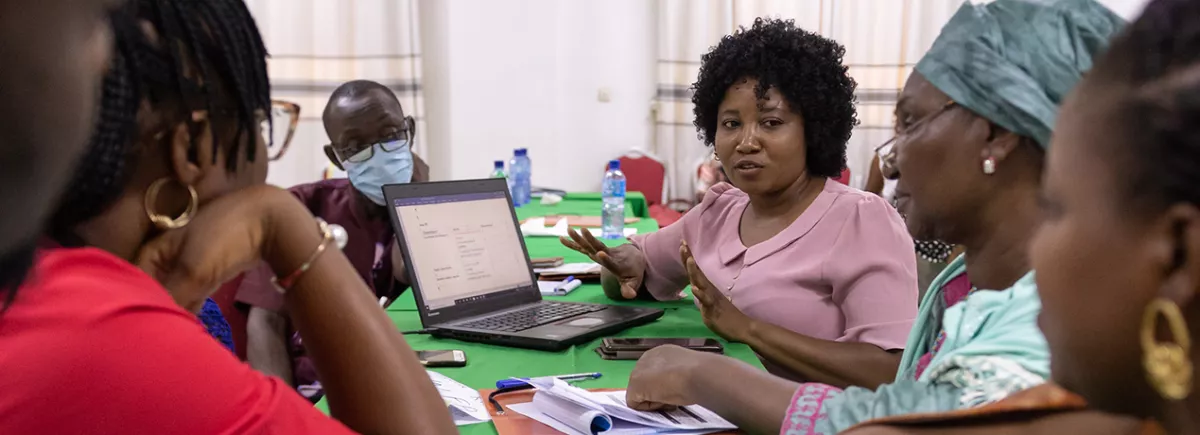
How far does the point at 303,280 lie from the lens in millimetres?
998

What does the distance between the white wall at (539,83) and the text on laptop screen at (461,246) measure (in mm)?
3241

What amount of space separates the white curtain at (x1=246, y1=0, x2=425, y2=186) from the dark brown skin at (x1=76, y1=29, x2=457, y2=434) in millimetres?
4086

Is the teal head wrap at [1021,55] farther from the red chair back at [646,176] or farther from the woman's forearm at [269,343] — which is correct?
the red chair back at [646,176]

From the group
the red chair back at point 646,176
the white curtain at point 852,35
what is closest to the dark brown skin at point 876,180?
the white curtain at point 852,35

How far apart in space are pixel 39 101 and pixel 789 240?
1.64 meters

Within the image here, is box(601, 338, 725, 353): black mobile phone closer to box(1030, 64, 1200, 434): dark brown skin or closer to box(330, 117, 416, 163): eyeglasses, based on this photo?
box(1030, 64, 1200, 434): dark brown skin

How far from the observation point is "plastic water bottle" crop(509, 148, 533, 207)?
430 centimetres

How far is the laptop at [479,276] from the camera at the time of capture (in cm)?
175

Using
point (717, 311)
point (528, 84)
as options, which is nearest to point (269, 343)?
point (717, 311)

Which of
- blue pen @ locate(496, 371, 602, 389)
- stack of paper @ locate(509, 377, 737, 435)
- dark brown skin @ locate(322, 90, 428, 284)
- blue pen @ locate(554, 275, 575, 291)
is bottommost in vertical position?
blue pen @ locate(554, 275, 575, 291)

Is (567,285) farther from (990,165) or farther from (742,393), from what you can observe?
(990,165)

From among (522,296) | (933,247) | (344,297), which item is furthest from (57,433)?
(933,247)

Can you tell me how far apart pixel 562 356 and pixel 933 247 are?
4.69 feet

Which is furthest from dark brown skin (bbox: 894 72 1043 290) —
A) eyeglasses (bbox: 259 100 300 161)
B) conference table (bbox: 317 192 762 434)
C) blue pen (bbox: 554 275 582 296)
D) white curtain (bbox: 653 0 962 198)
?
white curtain (bbox: 653 0 962 198)
